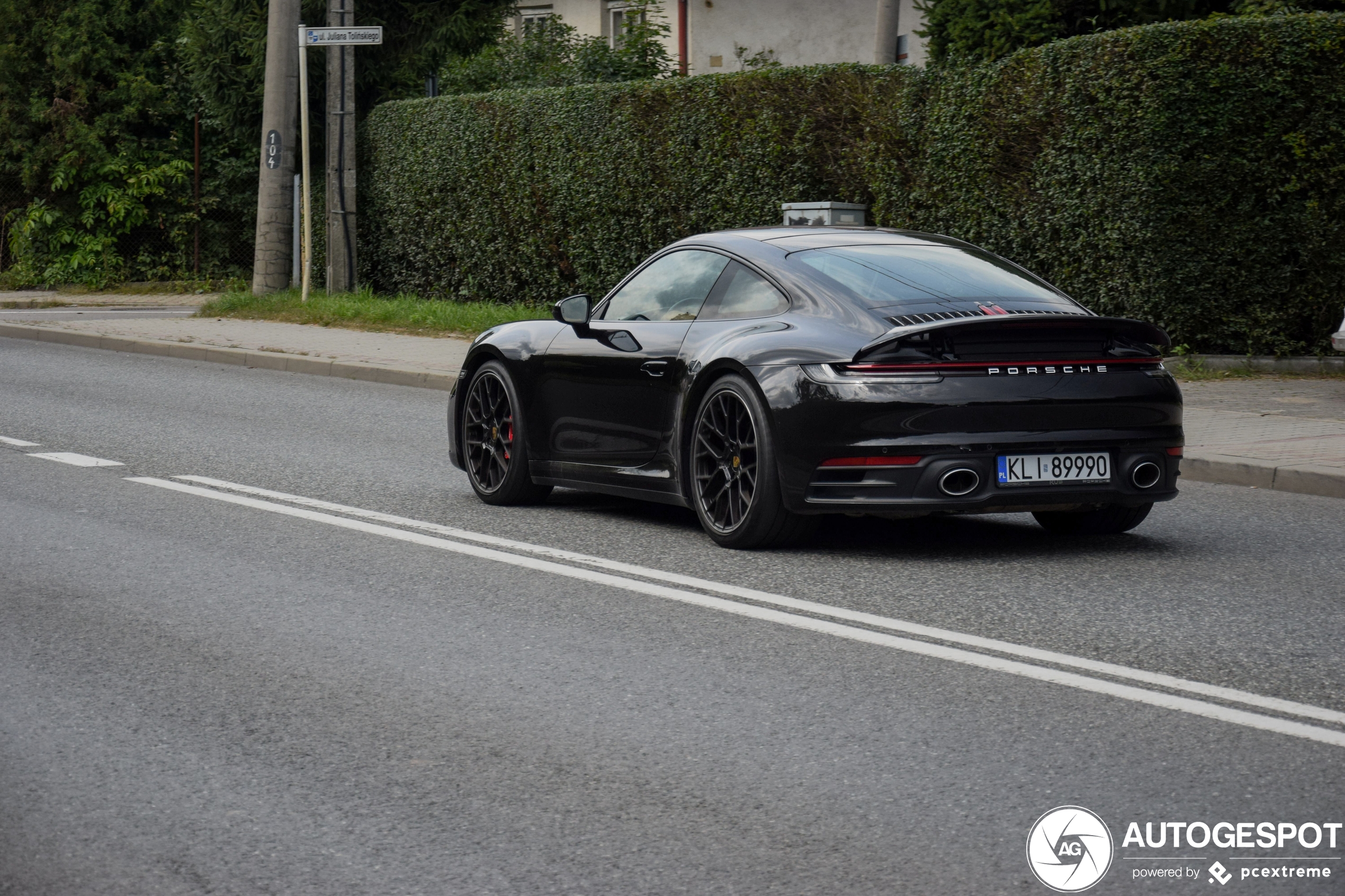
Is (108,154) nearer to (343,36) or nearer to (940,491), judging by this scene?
(343,36)

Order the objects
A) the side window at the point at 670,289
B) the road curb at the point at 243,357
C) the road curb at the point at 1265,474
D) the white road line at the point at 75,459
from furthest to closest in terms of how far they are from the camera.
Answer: the road curb at the point at 243,357 < the white road line at the point at 75,459 < the road curb at the point at 1265,474 < the side window at the point at 670,289

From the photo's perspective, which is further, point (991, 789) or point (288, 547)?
point (288, 547)

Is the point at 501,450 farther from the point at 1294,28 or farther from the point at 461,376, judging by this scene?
the point at 1294,28

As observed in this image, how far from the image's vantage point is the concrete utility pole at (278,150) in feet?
77.4

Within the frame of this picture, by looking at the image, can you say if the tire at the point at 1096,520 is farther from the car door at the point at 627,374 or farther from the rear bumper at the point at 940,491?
the car door at the point at 627,374

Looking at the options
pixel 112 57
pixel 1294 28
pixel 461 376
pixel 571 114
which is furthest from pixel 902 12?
pixel 461 376

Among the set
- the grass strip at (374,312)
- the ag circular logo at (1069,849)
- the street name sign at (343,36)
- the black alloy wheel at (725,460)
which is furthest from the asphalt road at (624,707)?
the street name sign at (343,36)

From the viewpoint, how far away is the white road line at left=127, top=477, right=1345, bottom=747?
4.88m

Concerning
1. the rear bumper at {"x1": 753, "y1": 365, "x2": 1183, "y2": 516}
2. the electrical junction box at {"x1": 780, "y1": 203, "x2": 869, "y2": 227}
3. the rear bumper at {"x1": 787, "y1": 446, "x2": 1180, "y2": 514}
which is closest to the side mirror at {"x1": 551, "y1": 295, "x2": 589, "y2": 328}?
the rear bumper at {"x1": 753, "y1": 365, "x2": 1183, "y2": 516}

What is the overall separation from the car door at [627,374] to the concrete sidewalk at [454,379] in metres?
3.60

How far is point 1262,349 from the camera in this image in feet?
47.9

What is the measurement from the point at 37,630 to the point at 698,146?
13613mm

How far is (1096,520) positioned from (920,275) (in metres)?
1.37

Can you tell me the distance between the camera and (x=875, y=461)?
7035 mm
